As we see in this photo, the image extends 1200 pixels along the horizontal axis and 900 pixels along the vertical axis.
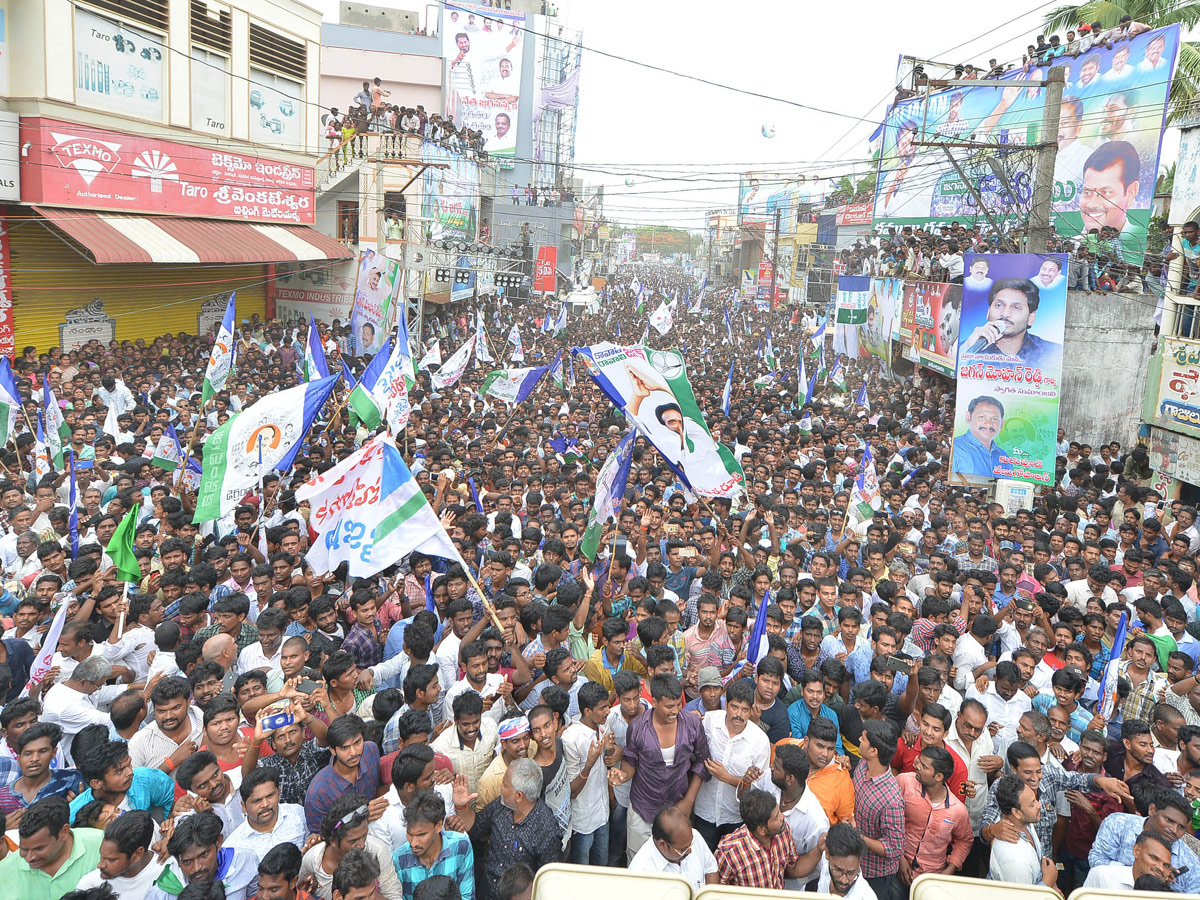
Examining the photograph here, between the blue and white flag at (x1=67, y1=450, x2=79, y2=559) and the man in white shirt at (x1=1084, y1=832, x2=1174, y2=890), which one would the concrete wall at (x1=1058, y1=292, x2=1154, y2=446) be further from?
the blue and white flag at (x1=67, y1=450, x2=79, y2=559)

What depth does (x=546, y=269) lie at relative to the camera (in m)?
40.2

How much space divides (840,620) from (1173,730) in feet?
6.39

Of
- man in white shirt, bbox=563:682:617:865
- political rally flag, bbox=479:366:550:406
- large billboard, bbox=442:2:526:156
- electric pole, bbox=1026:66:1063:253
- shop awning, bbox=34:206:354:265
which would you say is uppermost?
large billboard, bbox=442:2:526:156

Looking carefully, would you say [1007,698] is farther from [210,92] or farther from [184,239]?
[210,92]

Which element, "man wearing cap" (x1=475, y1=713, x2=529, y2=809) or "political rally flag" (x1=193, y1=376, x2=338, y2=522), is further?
"political rally flag" (x1=193, y1=376, x2=338, y2=522)

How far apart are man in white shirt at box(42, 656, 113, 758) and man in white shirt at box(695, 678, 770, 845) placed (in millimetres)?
3143

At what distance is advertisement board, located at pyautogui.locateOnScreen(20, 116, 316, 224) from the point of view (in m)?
15.6

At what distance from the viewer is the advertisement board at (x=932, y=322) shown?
17625 millimetres

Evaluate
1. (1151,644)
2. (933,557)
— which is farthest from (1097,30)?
(1151,644)

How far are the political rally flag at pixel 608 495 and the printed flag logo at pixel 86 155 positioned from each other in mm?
13682

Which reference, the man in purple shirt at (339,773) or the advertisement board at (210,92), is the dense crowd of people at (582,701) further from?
the advertisement board at (210,92)

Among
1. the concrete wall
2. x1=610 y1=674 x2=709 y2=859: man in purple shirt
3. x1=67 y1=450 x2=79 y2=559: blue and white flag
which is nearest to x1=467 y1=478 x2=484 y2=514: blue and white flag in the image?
x1=67 y1=450 x2=79 y2=559: blue and white flag

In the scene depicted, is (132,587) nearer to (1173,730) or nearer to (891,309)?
(1173,730)

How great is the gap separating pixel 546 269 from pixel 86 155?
24863mm
